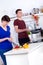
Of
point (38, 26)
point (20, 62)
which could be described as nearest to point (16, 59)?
point (20, 62)

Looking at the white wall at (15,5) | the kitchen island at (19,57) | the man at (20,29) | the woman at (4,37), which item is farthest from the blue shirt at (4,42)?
the white wall at (15,5)

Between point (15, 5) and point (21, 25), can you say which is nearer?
point (21, 25)

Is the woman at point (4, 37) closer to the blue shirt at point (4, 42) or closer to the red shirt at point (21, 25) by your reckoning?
the blue shirt at point (4, 42)

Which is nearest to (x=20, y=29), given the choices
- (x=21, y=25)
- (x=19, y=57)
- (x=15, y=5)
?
(x=21, y=25)

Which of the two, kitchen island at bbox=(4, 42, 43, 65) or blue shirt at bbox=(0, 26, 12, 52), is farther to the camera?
blue shirt at bbox=(0, 26, 12, 52)

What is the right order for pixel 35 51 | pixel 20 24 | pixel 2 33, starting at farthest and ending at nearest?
1. pixel 20 24
2. pixel 2 33
3. pixel 35 51

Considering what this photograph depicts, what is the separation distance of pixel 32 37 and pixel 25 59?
1.64 m

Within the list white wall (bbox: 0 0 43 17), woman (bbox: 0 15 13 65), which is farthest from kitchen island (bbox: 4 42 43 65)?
white wall (bbox: 0 0 43 17)

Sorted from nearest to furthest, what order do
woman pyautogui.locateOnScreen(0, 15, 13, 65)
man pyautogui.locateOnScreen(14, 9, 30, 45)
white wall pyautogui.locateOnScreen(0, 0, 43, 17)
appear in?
woman pyautogui.locateOnScreen(0, 15, 13, 65) → man pyautogui.locateOnScreen(14, 9, 30, 45) → white wall pyautogui.locateOnScreen(0, 0, 43, 17)

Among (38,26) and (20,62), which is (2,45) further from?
(38,26)

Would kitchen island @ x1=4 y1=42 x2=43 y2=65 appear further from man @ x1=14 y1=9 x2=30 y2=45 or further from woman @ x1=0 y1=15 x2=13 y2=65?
man @ x1=14 y1=9 x2=30 y2=45

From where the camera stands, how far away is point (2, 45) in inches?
137

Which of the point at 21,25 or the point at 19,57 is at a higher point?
the point at 21,25

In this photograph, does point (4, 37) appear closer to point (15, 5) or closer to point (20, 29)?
point (20, 29)
